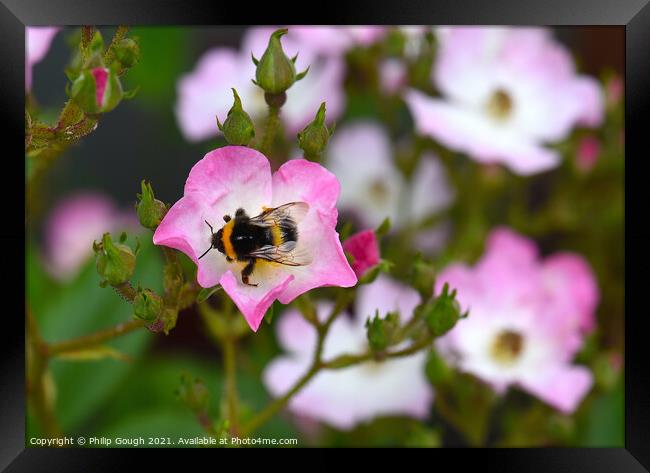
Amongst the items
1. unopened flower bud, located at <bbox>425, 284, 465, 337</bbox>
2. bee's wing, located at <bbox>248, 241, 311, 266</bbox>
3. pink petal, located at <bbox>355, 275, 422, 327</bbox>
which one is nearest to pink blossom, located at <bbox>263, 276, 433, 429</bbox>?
pink petal, located at <bbox>355, 275, 422, 327</bbox>

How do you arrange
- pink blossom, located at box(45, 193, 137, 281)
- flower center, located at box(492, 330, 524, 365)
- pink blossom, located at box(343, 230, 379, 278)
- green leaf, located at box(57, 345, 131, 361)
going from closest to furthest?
1. pink blossom, located at box(343, 230, 379, 278)
2. green leaf, located at box(57, 345, 131, 361)
3. flower center, located at box(492, 330, 524, 365)
4. pink blossom, located at box(45, 193, 137, 281)

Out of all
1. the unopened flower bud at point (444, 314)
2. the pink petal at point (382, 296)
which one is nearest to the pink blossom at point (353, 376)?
the pink petal at point (382, 296)

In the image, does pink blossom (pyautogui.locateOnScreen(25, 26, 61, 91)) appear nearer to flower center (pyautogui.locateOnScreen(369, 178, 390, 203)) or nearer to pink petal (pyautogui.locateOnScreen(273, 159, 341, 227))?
pink petal (pyautogui.locateOnScreen(273, 159, 341, 227))

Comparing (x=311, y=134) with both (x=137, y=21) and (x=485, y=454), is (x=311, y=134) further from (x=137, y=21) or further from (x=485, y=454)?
(x=485, y=454)

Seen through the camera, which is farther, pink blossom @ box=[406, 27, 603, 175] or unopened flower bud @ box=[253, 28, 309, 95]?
pink blossom @ box=[406, 27, 603, 175]

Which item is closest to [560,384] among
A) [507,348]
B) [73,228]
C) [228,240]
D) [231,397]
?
[507,348]

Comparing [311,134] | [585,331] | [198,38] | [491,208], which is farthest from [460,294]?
[198,38]
